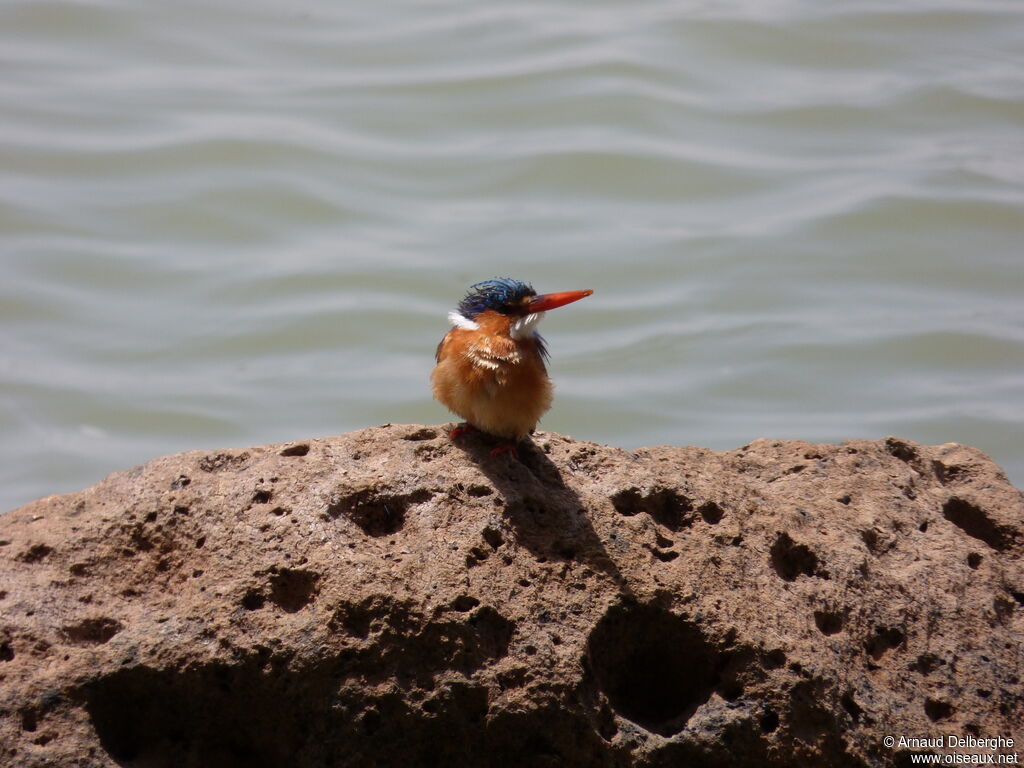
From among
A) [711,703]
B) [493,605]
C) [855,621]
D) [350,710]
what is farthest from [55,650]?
[855,621]

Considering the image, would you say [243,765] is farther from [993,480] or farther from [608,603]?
[993,480]

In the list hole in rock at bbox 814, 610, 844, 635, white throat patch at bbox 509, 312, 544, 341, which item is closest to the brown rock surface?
hole in rock at bbox 814, 610, 844, 635

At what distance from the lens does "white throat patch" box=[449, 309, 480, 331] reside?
15.8ft

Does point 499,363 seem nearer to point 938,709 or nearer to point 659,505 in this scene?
point 659,505

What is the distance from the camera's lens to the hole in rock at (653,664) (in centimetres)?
393

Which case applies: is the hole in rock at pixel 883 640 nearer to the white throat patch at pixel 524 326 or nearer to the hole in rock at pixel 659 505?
the hole in rock at pixel 659 505

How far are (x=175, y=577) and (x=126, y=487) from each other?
0.49 m

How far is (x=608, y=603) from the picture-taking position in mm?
3953

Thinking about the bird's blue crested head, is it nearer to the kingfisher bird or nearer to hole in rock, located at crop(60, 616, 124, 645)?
the kingfisher bird

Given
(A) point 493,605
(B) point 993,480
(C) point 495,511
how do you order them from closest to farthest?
(A) point 493,605 < (C) point 495,511 < (B) point 993,480

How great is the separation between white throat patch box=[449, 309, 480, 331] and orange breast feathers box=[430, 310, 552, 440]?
1.3 inches

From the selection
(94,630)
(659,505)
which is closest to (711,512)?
(659,505)

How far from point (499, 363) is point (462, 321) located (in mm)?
434

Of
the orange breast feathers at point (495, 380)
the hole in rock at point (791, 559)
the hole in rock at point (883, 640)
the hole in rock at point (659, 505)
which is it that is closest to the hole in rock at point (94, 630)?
the orange breast feathers at point (495, 380)
